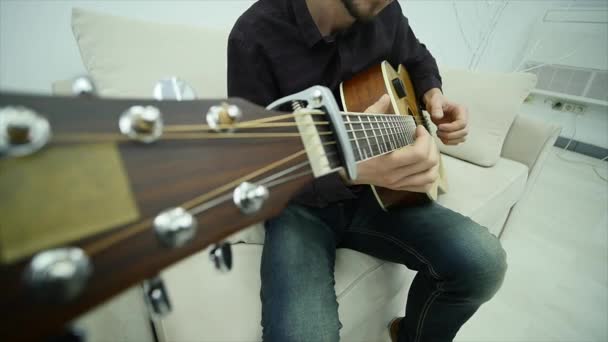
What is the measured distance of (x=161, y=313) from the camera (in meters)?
0.20

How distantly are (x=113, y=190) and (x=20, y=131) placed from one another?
0.19 feet

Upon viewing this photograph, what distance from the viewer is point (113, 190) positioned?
18 cm

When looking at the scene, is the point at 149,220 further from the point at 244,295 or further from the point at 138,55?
the point at 138,55

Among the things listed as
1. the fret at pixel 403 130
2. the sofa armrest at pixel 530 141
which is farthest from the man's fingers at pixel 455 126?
the sofa armrest at pixel 530 141

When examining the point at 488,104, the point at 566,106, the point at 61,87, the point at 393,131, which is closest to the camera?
the point at 393,131

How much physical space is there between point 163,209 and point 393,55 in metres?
1.01

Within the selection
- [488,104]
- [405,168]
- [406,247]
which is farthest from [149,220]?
[488,104]

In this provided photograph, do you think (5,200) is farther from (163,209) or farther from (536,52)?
(536,52)

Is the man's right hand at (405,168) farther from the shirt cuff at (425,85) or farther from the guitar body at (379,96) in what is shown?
the shirt cuff at (425,85)

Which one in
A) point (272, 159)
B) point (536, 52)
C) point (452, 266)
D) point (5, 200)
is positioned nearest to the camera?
point (5, 200)

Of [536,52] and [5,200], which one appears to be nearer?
[5,200]

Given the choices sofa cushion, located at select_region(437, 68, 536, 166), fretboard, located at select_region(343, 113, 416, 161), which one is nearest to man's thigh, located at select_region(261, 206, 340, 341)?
fretboard, located at select_region(343, 113, 416, 161)

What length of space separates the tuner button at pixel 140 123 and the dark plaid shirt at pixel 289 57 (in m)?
0.47

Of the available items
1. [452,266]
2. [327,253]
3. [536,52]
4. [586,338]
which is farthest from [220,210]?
[536,52]
